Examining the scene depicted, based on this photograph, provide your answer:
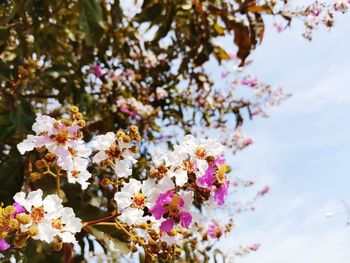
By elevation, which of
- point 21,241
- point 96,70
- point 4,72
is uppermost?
point 96,70

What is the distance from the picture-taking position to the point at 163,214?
120 centimetres

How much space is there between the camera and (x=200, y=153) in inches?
47.7

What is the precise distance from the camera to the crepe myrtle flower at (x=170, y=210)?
1183 mm

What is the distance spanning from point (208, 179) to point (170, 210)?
11 cm

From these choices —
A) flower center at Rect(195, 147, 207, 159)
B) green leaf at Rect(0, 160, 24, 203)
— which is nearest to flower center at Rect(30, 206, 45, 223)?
flower center at Rect(195, 147, 207, 159)

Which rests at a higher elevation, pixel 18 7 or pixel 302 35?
pixel 302 35

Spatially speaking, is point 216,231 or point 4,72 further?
point 216,231

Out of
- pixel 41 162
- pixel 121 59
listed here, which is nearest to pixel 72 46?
pixel 121 59

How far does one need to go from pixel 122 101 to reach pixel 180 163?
2.11m

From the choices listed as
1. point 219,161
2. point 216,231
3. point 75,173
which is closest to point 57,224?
point 75,173

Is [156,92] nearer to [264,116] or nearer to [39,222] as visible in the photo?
[264,116]

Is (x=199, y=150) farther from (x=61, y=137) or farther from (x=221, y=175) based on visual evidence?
(x=61, y=137)

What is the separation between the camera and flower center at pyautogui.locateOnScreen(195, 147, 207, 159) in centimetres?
121

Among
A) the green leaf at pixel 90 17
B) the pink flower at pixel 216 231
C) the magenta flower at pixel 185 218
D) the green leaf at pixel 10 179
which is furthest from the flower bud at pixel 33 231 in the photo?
the pink flower at pixel 216 231
